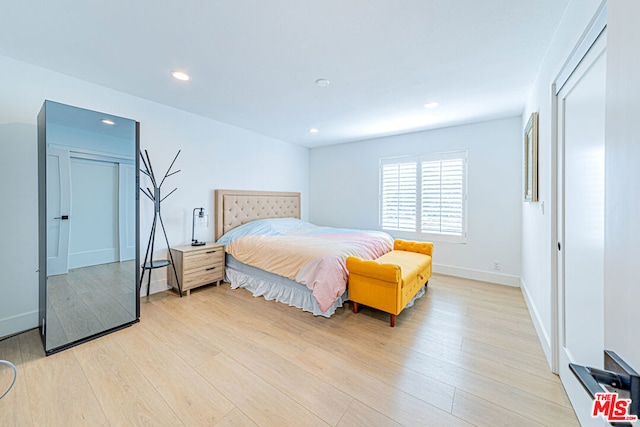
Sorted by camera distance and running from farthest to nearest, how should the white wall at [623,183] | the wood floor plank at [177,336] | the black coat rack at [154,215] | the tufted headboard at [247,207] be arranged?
the tufted headboard at [247,207] → the black coat rack at [154,215] → the wood floor plank at [177,336] → the white wall at [623,183]

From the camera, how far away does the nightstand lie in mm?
3109

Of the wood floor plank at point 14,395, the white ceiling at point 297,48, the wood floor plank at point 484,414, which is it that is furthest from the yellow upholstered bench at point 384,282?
the wood floor plank at point 14,395

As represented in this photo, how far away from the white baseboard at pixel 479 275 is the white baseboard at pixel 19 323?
512 cm

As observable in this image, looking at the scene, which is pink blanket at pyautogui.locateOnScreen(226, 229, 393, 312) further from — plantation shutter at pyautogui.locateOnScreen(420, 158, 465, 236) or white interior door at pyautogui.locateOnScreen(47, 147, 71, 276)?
white interior door at pyautogui.locateOnScreen(47, 147, 71, 276)

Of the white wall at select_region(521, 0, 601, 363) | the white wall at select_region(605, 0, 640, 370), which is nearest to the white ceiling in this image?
the white wall at select_region(521, 0, 601, 363)

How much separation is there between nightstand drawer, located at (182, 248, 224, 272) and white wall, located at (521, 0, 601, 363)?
3.63 metres

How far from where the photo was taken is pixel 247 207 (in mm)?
4250

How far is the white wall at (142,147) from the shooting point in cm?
221

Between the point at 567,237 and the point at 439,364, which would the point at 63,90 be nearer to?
the point at 439,364

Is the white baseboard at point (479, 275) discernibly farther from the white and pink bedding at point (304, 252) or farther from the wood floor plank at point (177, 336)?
the wood floor plank at point (177, 336)

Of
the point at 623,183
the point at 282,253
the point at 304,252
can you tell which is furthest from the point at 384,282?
the point at 623,183

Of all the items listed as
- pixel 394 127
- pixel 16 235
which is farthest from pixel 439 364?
pixel 16 235

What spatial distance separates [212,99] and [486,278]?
4663 mm

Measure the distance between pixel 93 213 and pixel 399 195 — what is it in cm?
428
